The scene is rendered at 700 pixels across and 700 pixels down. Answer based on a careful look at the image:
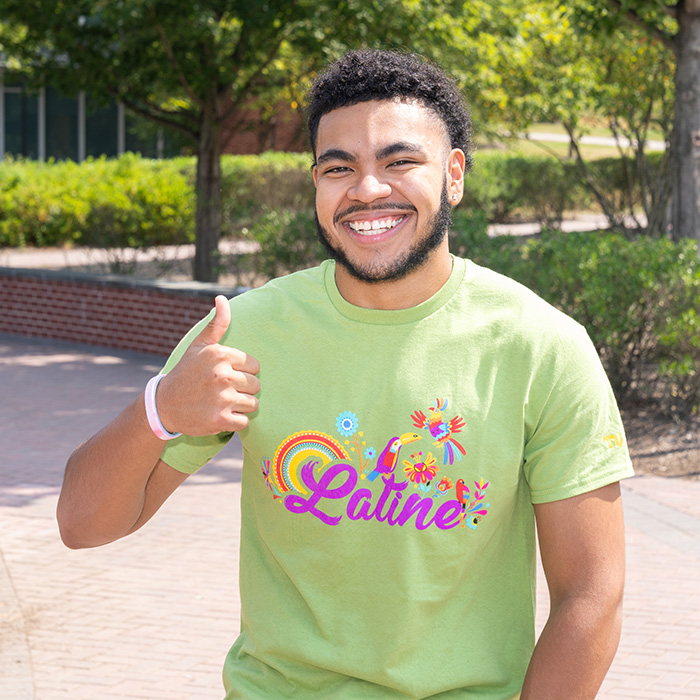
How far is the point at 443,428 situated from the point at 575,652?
16.5 inches

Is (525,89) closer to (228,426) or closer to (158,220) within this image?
(158,220)

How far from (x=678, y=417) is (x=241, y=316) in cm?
698

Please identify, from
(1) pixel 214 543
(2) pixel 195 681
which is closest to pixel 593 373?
(2) pixel 195 681

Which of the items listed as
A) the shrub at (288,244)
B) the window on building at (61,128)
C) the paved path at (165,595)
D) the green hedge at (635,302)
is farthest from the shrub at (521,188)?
the paved path at (165,595)

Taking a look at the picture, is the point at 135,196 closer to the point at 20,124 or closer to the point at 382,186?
the point at 20,124

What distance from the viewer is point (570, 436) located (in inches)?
73.6

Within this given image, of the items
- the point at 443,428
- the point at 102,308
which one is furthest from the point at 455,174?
the point at 102,308

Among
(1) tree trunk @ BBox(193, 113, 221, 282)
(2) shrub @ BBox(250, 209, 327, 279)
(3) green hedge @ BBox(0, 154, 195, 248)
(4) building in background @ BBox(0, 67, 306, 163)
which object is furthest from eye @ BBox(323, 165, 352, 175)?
(4) building in background @ BBox(0, 67, 306, 163)

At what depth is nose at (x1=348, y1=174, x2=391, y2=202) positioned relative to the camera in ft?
6.34

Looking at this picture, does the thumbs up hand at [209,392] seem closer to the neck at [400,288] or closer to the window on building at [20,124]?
the neck at [400,288]

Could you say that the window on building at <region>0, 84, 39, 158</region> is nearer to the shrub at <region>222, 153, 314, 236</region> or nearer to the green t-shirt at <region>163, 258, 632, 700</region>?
the shrub at <region>222, 153, 314, 236</region>

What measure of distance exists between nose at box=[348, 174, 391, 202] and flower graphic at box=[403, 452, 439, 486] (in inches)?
17.8

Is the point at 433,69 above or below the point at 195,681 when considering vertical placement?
above

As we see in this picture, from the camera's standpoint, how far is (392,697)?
1831 mm
